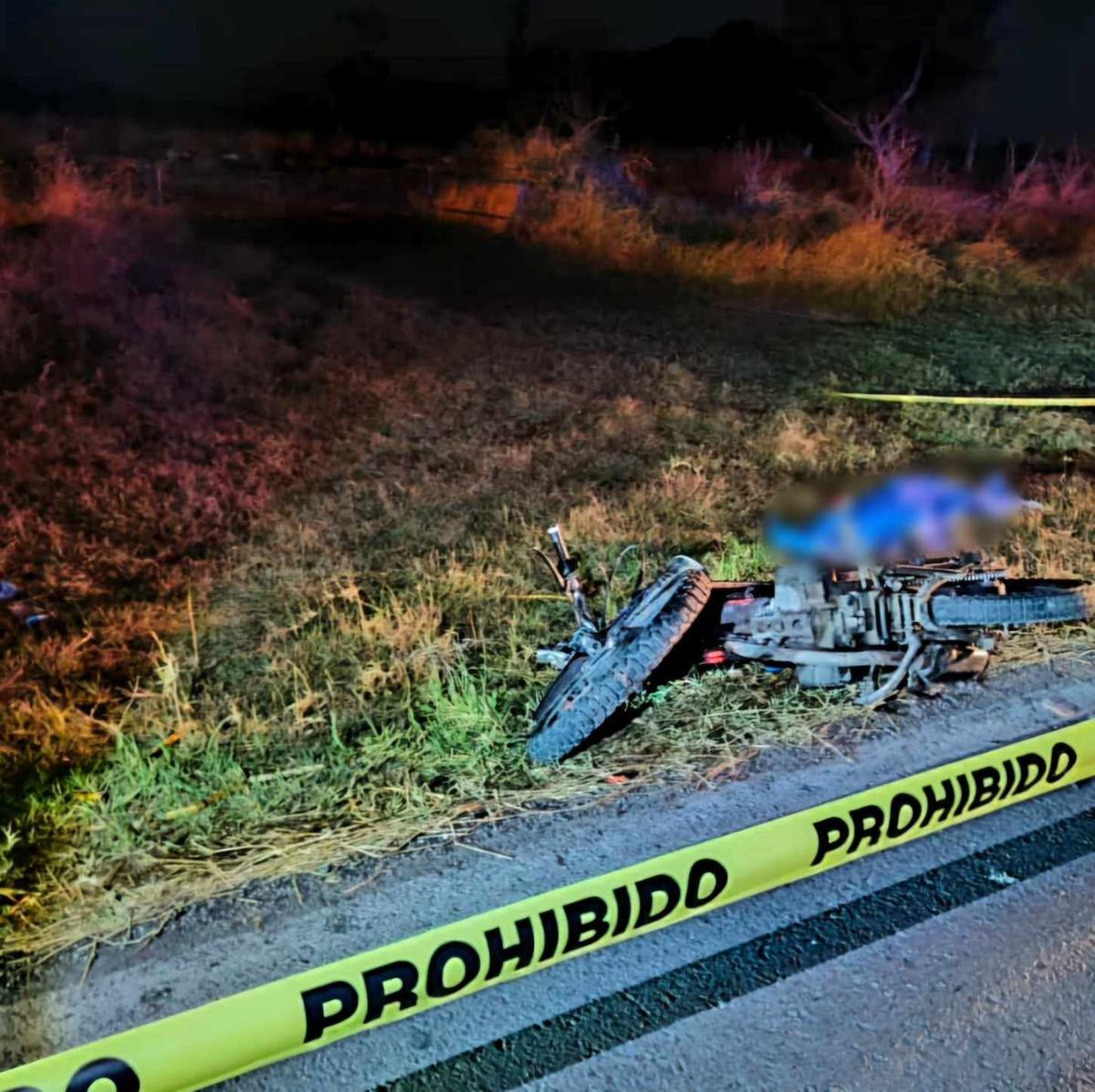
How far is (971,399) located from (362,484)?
2.92 metres

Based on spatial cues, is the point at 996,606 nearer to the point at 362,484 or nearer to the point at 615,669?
the point at 615,669

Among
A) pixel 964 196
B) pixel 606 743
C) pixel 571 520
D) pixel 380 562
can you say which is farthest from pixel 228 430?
pixel 964 196

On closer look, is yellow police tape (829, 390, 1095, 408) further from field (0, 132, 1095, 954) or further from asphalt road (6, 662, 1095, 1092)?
asphalt road (6, 662, 1095, 1092)

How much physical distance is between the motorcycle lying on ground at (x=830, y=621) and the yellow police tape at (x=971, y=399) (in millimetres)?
1310

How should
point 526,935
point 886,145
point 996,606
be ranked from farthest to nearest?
point 886,145 < point 996,606 < point 526,935

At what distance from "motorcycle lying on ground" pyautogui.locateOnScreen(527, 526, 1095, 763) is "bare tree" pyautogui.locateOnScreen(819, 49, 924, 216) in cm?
207

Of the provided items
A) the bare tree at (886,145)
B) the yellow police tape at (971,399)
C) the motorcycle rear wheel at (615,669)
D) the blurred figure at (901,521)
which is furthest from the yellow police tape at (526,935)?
the bare tree at (886,145)

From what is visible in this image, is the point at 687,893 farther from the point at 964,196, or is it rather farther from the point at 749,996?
the point at 964,196

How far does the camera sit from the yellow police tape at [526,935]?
5.94 ft

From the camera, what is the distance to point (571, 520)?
4.02 metres

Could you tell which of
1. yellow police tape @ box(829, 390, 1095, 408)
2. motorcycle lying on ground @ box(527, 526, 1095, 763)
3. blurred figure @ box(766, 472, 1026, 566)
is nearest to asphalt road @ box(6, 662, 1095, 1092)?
motorcycle lying on ground @ box(527, 526, 1095, 763)

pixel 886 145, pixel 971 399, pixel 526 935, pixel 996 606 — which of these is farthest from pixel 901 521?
pixel 526 935

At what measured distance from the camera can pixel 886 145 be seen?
4.86 m

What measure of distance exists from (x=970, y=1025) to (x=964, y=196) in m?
4.13
